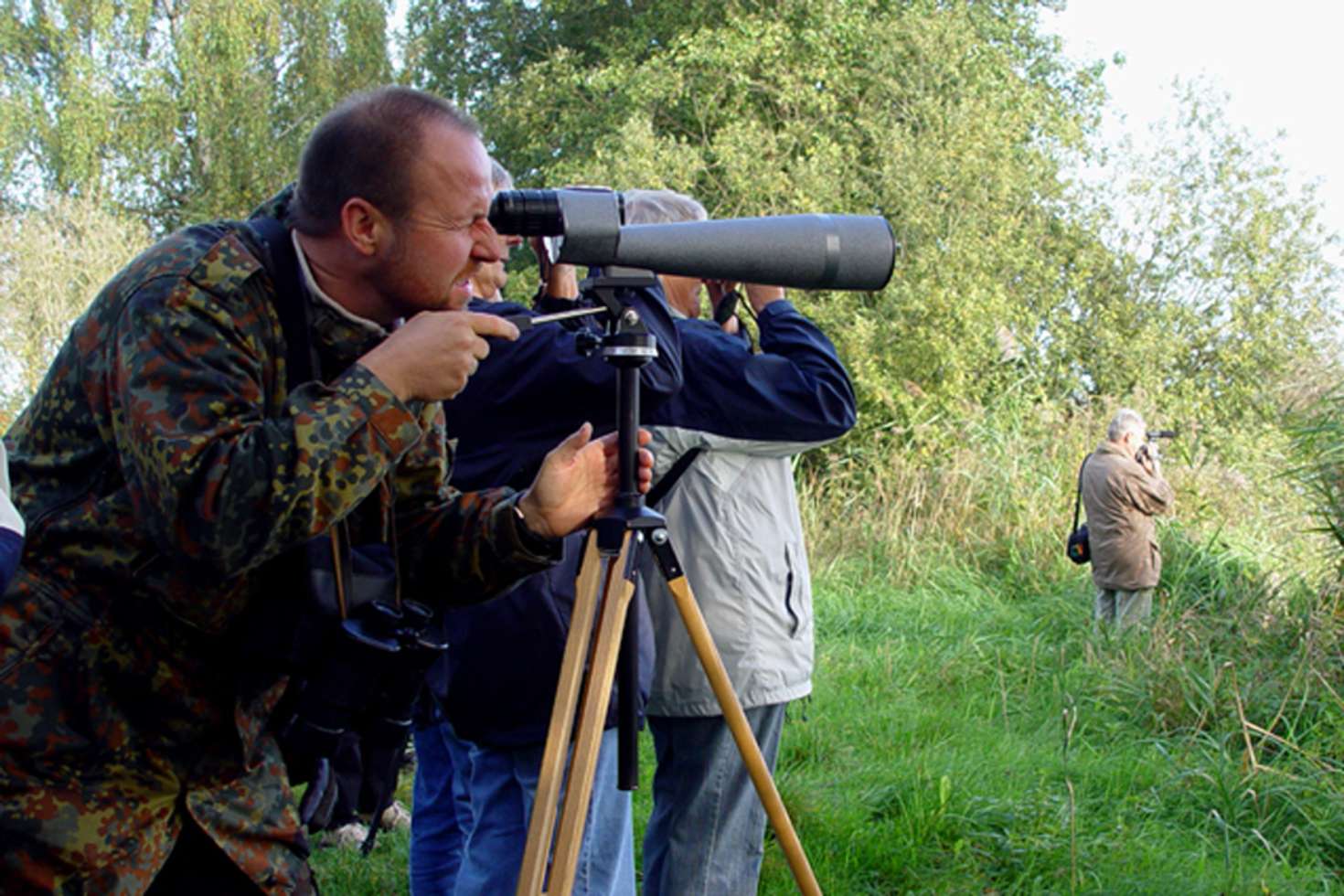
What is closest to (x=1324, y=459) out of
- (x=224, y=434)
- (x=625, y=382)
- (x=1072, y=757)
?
(x=1072, y=757)

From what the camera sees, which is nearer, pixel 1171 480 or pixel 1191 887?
pixel 1191 887

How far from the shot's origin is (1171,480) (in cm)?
1156

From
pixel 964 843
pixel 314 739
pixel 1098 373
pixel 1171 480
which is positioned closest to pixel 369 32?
pixel 1098 373

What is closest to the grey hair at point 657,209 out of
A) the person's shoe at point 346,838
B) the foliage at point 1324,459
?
the person's shoe at point 346,838

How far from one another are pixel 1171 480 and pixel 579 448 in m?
10.4

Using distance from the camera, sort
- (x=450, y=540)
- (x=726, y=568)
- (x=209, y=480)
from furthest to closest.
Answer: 1. (x=726, y=568)
2. (x=450, y=540)
3. (x=209, y=480)

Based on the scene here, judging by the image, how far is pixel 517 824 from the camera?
2.72 meters

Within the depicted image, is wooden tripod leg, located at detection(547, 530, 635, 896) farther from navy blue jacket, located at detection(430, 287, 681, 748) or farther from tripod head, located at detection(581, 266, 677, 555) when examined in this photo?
navy blue jacket, located at detection(430, 287, 681, 748)

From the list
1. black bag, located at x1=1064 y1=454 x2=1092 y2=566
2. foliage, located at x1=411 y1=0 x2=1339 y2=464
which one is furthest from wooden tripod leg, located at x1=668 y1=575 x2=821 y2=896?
foliage, located at x1=411 y1=0 x2=1339 y2=464

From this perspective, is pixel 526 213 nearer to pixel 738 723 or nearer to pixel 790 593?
pixel 738 723

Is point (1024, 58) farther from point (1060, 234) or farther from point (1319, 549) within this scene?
point (1319, 549)

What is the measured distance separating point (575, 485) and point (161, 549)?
76 cm

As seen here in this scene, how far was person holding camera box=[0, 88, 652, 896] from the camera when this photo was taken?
5.17ft

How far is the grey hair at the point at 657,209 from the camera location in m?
3.14
